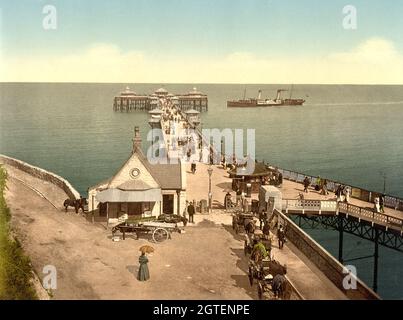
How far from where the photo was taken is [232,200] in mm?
34406

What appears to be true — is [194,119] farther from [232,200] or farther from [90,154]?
[232,200]

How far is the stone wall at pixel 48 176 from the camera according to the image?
35.3 metres

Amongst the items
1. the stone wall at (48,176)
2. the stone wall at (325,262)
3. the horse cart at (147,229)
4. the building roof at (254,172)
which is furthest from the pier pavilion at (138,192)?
the stone wall at (325,262)

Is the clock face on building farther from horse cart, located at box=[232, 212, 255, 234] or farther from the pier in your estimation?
horse cart, located at box=[232, 212, 255, 234]

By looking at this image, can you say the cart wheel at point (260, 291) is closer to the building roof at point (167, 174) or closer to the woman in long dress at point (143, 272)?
the woman in long dress at point (143, 272)

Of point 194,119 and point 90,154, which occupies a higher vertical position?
point 194,119

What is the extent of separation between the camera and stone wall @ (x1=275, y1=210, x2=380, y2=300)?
59.8ft

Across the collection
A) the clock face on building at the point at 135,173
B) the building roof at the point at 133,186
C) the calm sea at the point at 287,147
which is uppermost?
the clock face on building at the point at 135,173

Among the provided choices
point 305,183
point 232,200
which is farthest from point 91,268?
point 305,183

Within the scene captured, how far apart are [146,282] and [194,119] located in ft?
224

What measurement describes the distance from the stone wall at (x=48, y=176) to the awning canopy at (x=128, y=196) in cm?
610

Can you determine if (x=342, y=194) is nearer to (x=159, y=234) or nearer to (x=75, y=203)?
(x=159, y=234)

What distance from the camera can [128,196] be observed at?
2811 cm

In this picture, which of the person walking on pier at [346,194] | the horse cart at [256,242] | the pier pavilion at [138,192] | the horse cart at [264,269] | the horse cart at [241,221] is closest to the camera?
the horse cart at [264,269]
